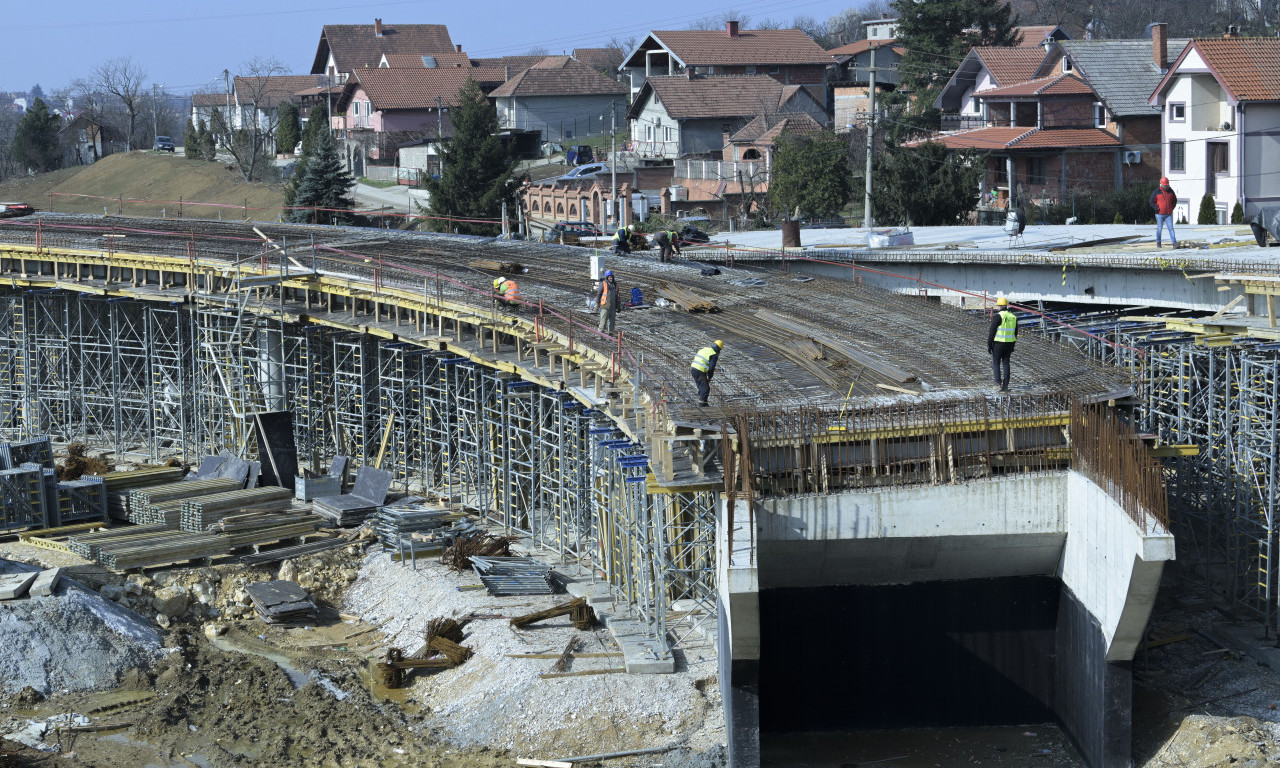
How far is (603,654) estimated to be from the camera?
26016mm

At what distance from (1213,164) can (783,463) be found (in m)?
32.8

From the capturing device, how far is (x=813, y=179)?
6234cm

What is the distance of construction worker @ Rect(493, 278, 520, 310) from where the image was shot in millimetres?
33125

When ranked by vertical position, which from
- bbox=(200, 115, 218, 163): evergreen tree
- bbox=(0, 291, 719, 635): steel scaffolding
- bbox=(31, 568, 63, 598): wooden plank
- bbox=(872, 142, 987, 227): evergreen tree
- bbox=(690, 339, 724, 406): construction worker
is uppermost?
bbox=(200, 115, 218, 163): evergreen tree

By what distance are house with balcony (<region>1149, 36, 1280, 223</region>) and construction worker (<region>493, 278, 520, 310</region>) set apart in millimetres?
24820

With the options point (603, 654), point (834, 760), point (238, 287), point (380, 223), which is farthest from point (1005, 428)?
point (380, 223)

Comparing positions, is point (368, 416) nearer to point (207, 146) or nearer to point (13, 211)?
point (13, 211)

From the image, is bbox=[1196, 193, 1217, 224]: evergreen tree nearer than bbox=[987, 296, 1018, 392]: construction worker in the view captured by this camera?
No

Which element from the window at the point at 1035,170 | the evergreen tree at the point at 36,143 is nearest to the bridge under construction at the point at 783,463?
the window at the point at 1035,170

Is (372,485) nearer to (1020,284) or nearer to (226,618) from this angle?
(226,618)

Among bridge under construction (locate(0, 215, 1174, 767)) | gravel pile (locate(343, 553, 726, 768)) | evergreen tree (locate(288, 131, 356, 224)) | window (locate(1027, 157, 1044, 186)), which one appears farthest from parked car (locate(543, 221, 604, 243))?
gravel pile (locate(343, 553, 726, 768))

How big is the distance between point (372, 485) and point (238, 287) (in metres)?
6.98

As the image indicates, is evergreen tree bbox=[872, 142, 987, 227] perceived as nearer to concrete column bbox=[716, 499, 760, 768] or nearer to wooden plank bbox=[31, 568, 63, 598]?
wooden plank bbox=[31, 568, 63, 598]

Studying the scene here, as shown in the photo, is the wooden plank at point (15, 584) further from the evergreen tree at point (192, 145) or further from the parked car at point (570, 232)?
the evergreen tree at point (192, 145)
